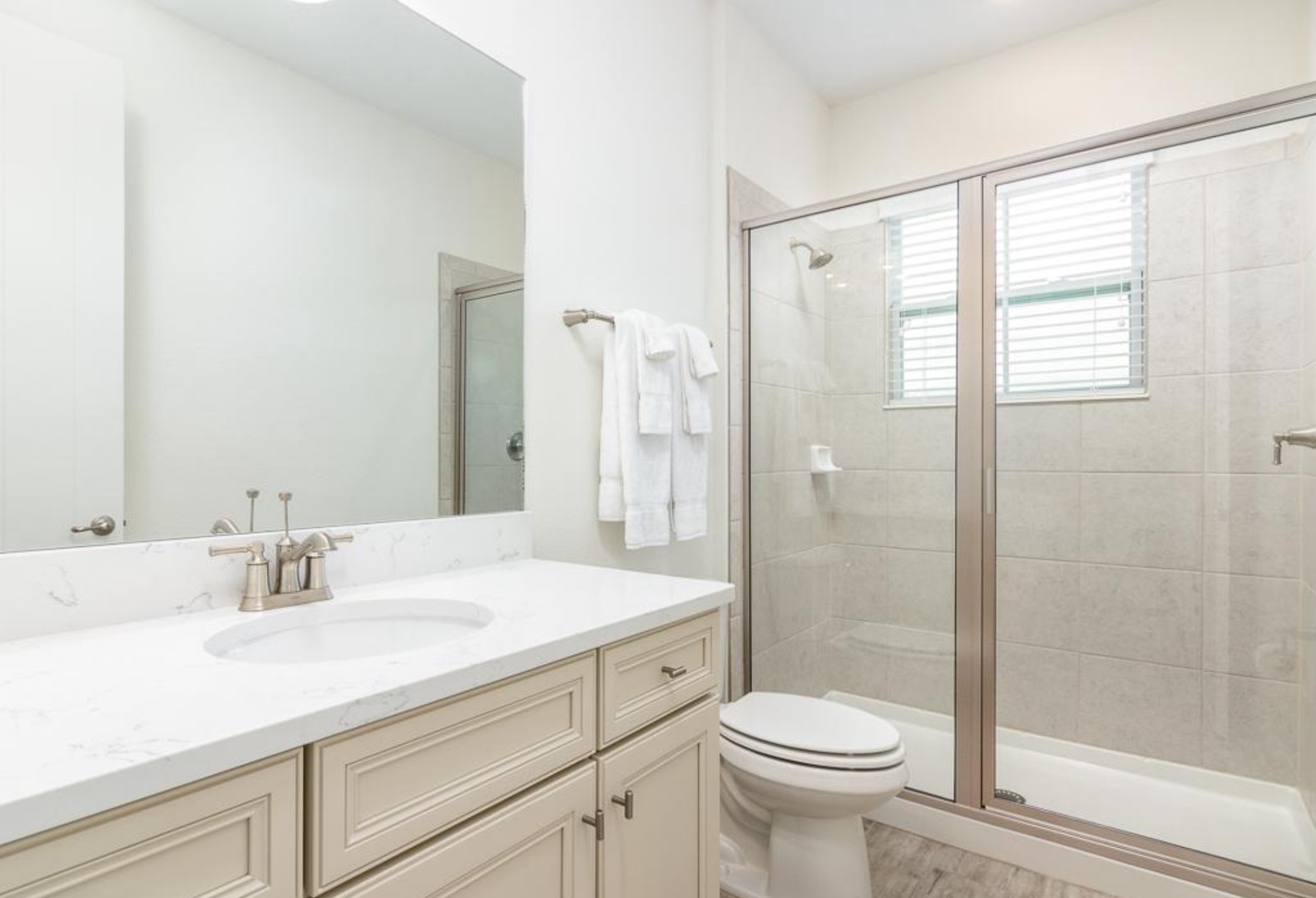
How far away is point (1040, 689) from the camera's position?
2.00 meters

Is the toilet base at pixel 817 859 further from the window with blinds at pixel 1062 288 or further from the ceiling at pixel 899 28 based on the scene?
the ceiling at pixel 899 28

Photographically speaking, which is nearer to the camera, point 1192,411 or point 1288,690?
point 1288,690

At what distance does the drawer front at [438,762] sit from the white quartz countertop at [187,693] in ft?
0.10

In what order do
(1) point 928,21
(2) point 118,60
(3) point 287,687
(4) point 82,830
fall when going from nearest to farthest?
(4) point 82,830 < (3) point 287,687 < (2) point 118,60 < (1) point 928,21

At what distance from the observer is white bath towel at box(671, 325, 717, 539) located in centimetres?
178

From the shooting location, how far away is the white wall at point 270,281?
0.98m

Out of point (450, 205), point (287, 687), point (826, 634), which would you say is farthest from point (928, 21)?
point (287, 687)

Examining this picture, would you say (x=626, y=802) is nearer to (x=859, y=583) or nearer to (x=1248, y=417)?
(x=859, y=583)

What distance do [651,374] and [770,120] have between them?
1.38m

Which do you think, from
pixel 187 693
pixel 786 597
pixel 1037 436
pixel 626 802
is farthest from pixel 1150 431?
pixel 187 693

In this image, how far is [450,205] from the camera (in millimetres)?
1411

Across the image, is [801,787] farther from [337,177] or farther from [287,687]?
[337,177]

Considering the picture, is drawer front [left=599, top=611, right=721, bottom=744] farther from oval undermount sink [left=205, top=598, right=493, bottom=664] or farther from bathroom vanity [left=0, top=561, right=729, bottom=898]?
oval undermount sink [left=205, top=598, right=493, bottom=664]

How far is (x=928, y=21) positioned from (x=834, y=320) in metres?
1.13
